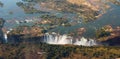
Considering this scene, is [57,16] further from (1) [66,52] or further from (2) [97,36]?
(1) [66,52]

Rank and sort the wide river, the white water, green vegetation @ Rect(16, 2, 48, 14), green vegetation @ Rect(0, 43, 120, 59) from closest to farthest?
1. green vegetation @ Rect(0, 43, 120, 59)
2. the white water
3. the wide river
4. green vegetation @ Rect(16, 2, 48, 14)

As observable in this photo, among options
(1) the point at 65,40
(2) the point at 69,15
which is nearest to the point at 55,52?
(1) the point at 65,40

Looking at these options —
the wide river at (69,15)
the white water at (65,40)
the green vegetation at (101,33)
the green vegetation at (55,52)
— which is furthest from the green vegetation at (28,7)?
the green vegetation at (55,52)

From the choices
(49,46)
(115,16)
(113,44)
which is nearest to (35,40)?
(49,46)

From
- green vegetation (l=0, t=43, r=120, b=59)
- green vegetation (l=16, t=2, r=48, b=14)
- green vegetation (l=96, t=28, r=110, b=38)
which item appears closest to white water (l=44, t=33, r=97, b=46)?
green vegetation (l=96, t=28, r=110, b=38)

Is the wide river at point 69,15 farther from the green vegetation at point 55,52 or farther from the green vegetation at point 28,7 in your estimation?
the green vegetation at point 55,52

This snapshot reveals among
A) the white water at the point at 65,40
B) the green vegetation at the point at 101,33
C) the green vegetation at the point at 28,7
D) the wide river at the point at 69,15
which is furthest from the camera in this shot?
the green vegetation at the point at 28,7

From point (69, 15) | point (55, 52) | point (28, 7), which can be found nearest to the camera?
point (55, 52)

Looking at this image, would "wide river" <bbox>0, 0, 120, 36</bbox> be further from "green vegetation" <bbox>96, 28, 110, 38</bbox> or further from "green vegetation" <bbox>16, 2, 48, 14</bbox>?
A: "green vegetation" <bbox>96, 28, 110, 38</bbox>

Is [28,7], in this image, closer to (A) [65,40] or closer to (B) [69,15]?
(B) [69,15]
